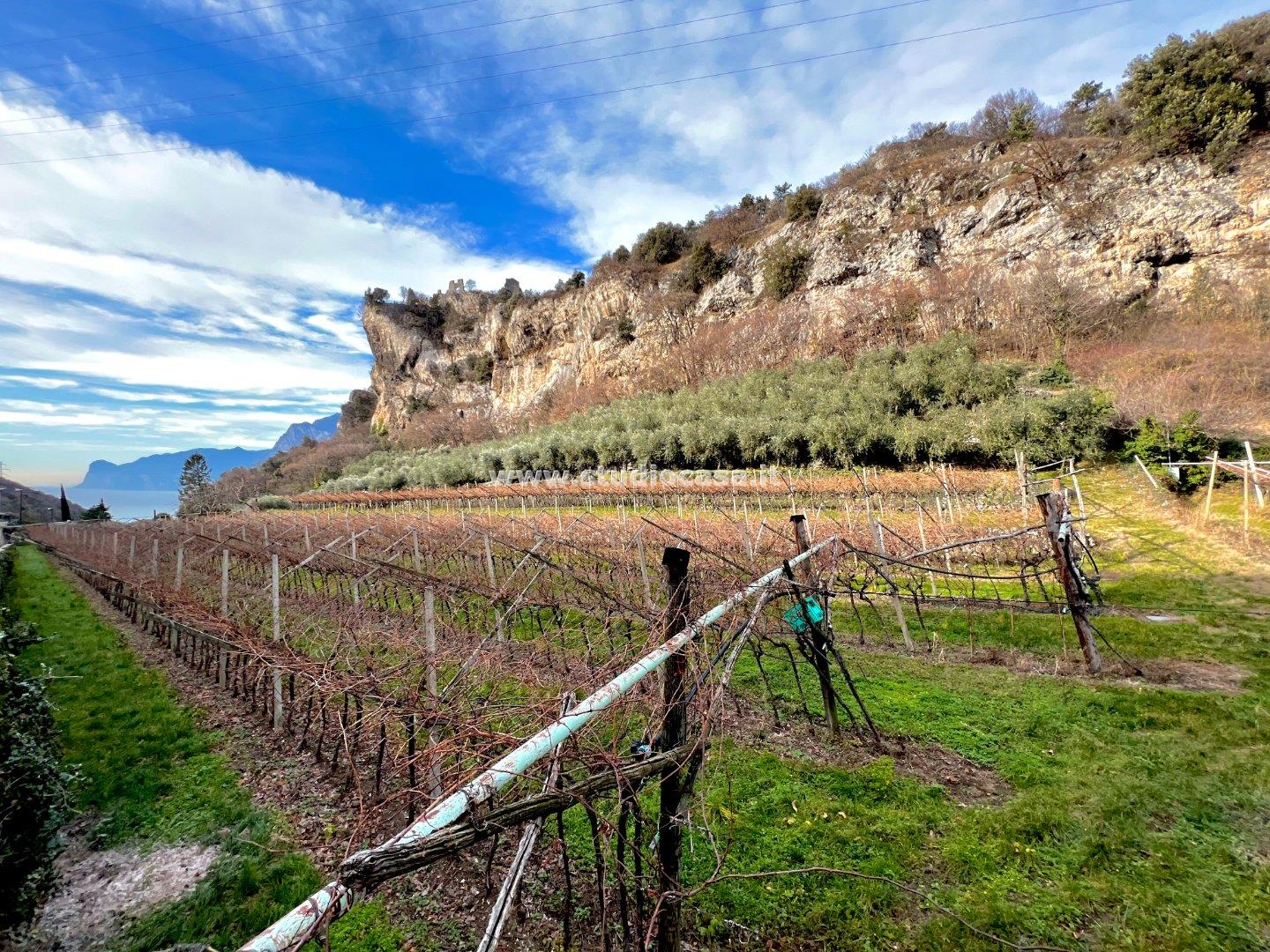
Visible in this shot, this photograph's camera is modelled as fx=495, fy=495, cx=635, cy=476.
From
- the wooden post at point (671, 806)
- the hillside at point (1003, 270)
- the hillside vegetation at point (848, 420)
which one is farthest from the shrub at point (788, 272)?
the wooden post at point (671, 806)

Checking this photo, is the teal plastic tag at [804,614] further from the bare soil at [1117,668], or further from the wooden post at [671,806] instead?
the bare soil at [1117,668]

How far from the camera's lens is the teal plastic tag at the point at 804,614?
377 centimetres

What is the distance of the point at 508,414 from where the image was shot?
44.5 meters

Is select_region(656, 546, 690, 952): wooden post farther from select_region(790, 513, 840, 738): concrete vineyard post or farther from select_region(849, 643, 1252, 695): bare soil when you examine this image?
select_region(849, 643, 1252, 695): bare soil

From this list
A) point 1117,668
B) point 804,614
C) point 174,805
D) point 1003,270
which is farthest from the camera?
point 1003,270

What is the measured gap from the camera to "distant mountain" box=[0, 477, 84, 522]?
4653 cm

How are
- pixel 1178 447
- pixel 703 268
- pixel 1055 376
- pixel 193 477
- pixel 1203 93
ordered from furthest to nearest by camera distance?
1. pixel 193 477
2. pixel 703 268
3. pixel 1203 93
4. pixel 1055 376
5. pixel 1178 447

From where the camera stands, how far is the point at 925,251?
2623cm

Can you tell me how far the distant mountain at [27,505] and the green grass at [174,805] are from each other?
61.0 metres

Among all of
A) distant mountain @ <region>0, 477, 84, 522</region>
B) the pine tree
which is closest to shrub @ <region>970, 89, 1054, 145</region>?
the pine tree

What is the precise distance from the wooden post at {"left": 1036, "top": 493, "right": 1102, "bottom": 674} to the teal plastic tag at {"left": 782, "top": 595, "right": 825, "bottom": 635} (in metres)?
3.12

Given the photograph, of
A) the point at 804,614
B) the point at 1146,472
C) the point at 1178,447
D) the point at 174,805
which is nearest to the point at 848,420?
the point at 1146,472

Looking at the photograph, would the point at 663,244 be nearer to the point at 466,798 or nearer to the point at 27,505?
the point at 466,798

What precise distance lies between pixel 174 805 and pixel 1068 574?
8.34 metres
